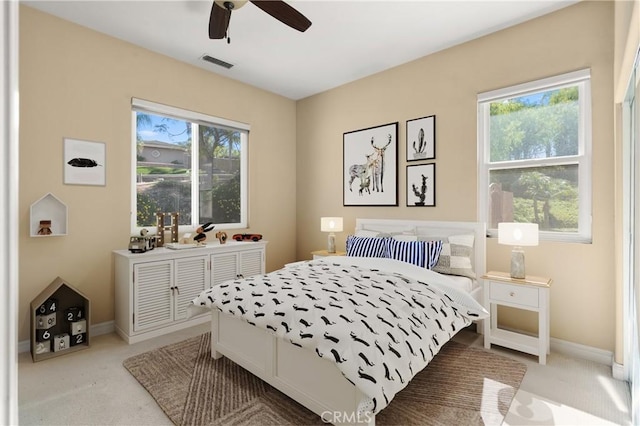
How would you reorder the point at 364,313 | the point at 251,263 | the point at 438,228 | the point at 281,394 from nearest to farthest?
the point at 364,313 < the point at 281,394 < the point at 438,228 < the point at 251,263

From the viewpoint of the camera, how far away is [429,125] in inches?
141

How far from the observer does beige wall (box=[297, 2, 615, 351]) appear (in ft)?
8.48

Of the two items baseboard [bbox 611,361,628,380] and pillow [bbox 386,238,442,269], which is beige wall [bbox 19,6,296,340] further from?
baseboard [bbox 611,361,628,380]

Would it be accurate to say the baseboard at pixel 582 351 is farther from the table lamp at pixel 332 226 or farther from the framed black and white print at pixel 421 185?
the table lamp at pixel 332 226

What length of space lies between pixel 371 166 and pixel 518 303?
2.21 metres

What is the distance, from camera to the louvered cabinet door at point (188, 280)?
10.7ft

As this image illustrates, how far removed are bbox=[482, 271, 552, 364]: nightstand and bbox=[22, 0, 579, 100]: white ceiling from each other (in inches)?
91.6

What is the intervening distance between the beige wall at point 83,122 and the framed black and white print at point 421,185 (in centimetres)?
255

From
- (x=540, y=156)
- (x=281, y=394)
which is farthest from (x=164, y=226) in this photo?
(x=540, y=156)

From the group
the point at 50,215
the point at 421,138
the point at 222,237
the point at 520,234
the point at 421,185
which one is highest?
the point at 421,138

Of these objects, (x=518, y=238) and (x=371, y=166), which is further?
(x=371, y=166)

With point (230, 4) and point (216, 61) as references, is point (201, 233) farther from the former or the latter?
point (230, 4)

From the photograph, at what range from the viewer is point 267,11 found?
2.21m

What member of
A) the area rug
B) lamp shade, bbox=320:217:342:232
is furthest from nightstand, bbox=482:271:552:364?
lamp shade, bbox=320:217:342:232
